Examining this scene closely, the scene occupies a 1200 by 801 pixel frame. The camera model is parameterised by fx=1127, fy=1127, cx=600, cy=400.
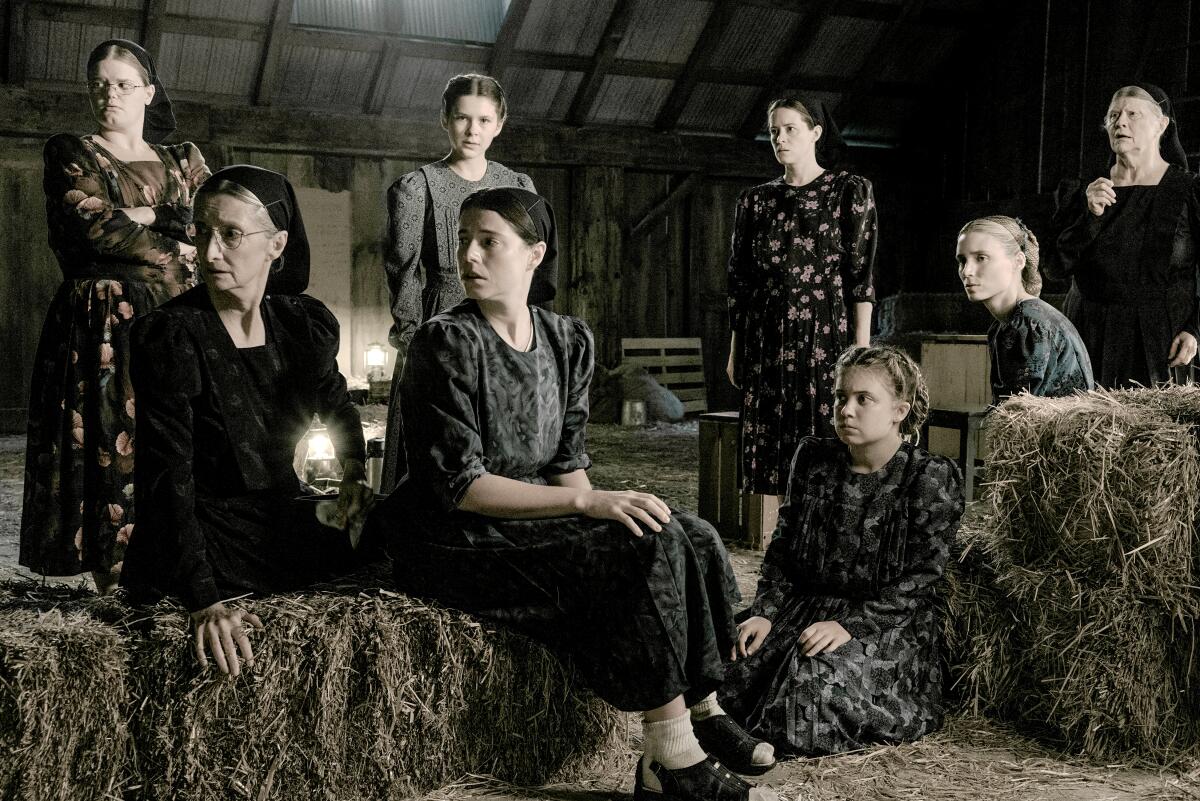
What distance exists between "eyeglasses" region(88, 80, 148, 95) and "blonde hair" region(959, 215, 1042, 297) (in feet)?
8.77

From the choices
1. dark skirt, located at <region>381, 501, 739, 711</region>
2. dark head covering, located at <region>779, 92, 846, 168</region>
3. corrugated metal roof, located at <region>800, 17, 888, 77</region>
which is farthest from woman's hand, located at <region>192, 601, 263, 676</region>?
Answer: corrugated metal roof, located at <region>800, 17, 888, 77</region>

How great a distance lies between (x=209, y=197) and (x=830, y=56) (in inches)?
359

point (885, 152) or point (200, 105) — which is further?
point (885, 152)

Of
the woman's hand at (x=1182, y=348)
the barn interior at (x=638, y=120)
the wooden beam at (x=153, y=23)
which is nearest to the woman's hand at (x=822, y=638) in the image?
the woman's hand at (x=1182, y=348)

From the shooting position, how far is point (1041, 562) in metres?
3.04

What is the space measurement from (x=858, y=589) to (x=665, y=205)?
8.36m

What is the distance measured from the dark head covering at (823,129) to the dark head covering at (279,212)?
2158 mm

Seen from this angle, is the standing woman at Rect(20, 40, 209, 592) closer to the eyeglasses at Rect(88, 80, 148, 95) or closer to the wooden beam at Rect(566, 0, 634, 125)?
the eyeglasses at Rect(88, 80, 148, 95)

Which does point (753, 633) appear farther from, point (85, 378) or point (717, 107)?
point (717, 107)

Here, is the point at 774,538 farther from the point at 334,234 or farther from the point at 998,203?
the point at 998,203

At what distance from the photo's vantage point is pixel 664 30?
9977 mm

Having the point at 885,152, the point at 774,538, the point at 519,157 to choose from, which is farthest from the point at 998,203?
the point at 774,538

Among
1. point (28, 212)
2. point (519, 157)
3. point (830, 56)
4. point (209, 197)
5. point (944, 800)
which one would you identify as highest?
point (830, 56)

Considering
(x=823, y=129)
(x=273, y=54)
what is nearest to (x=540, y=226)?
(x=823, y=129)
